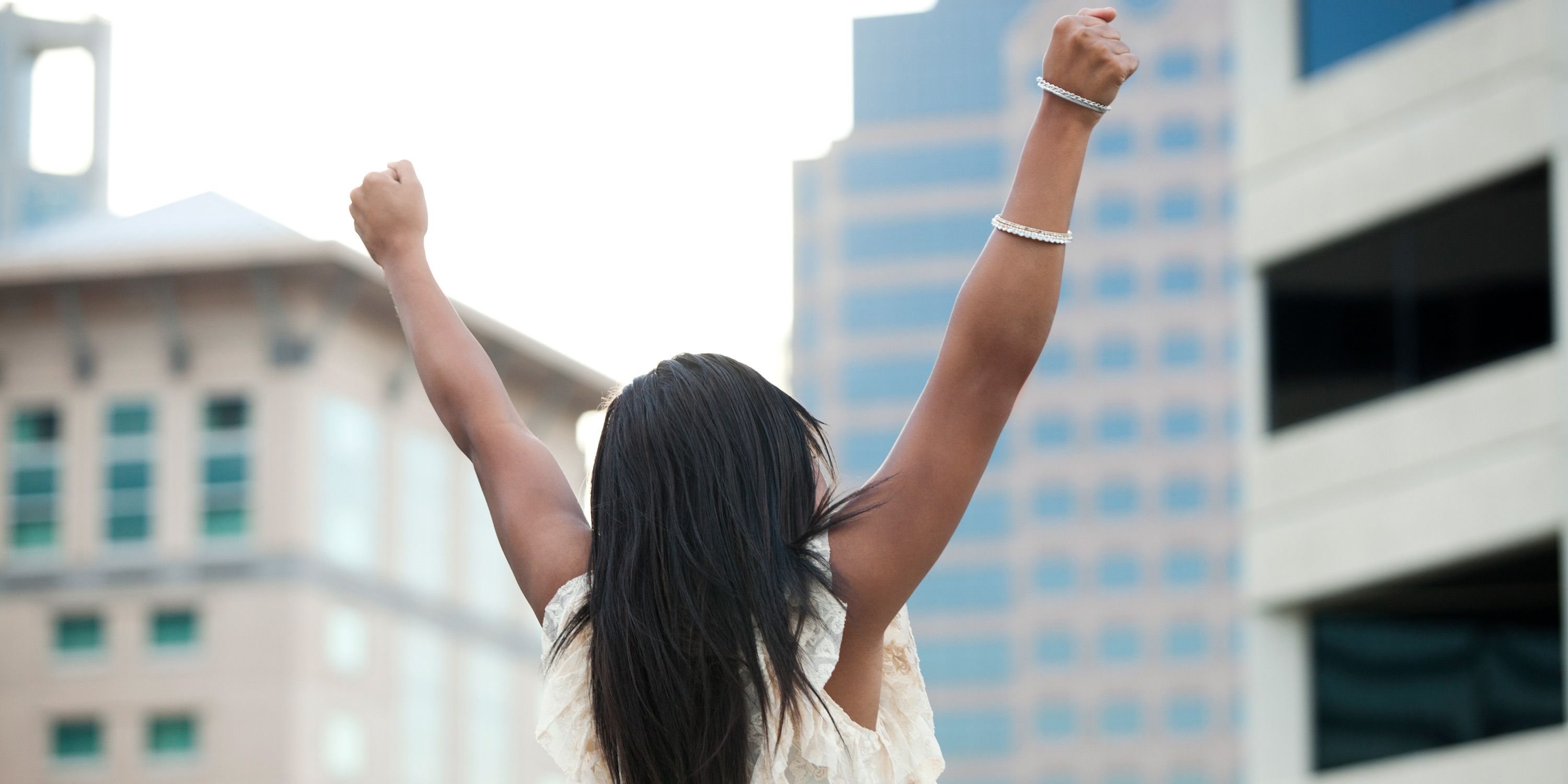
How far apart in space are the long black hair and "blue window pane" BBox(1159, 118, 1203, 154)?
337 feet

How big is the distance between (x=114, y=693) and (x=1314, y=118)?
1475 inches

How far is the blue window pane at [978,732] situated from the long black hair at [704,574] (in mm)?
→ 99719

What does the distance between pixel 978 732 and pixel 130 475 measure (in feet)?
190

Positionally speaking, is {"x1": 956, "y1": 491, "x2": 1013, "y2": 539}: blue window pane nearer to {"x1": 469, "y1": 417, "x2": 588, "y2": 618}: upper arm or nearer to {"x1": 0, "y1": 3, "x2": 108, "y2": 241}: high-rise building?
{"x1": 0, "y1": 3, "x2": 108, "y2": 241}: high-rise building

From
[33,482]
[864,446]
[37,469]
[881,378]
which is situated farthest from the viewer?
[881,378]

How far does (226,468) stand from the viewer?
5316 centimetres

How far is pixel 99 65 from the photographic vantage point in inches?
3125

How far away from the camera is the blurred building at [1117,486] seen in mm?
99062

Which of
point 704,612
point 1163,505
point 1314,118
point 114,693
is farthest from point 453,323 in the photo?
point 1163,505

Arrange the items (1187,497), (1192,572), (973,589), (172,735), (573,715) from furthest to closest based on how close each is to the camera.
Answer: (973,589)
(1187,497)
(1192,572)
(172,735)
(573,715)

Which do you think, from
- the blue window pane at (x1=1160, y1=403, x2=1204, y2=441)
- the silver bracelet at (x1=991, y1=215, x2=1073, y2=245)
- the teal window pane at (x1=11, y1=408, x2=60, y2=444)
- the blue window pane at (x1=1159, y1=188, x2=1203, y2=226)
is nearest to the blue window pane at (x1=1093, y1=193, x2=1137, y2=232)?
the blue window pane at (x1=1159, y1=188, x2=1203, y2=226)

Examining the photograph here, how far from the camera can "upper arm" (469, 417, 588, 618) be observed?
7.47 ft

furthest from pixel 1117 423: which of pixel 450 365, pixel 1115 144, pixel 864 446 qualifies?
pixel 450 365

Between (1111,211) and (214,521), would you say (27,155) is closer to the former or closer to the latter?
(214,521)
